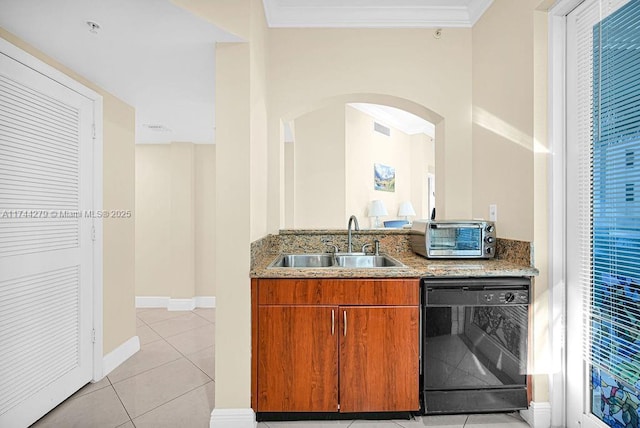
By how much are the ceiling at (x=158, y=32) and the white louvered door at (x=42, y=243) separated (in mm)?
273

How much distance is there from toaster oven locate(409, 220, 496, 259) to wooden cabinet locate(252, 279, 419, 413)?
49 centimetres

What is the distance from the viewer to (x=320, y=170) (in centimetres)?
488

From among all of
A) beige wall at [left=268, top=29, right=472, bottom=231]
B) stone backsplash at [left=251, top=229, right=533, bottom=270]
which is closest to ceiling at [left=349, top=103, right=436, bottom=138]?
beige wall at [left=268, top=29, right=472, bottom=231]

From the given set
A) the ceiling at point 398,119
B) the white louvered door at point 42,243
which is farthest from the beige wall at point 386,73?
the ceiling at point 398,119

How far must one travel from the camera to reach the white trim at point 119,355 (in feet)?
8.64

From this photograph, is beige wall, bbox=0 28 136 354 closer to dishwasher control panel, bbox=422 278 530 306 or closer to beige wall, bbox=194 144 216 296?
beige wall, bbox=194 144 216 296

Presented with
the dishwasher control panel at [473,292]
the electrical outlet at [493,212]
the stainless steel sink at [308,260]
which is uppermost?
the electrical outlet at [493,212]

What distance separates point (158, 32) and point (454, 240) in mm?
2188

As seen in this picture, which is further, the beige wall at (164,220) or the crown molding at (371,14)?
the beige wall at (164,220)

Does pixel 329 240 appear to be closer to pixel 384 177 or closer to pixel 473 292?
pixel 473 292

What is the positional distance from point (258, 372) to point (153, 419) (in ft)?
2.49

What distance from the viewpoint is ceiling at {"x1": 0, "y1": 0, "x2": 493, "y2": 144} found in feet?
5.37

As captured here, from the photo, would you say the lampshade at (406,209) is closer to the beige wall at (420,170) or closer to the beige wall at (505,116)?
the beige wall at (420,170)

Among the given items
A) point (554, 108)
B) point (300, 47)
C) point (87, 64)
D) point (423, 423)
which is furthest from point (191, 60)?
point (423, 423)
